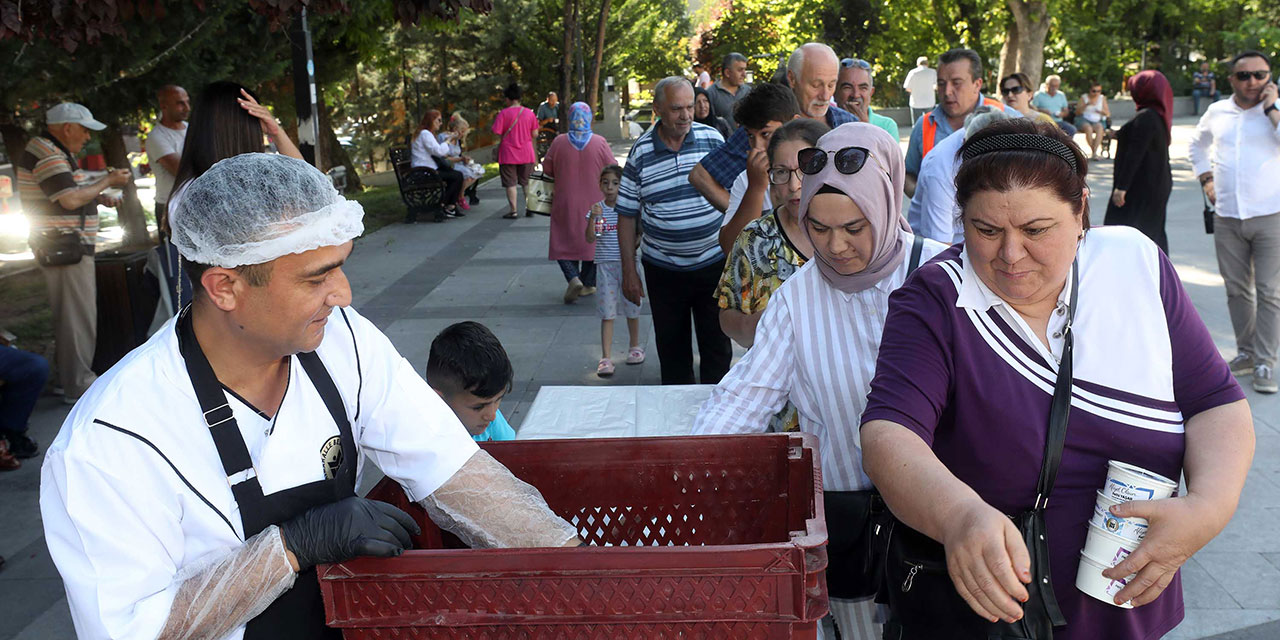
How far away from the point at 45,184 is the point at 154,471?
18.2 ft

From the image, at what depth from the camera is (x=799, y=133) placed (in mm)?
3422

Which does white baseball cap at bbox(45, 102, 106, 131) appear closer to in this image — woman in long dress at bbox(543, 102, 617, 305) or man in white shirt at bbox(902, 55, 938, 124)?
woman in long dress at bbox(543, 102, 617, 305)

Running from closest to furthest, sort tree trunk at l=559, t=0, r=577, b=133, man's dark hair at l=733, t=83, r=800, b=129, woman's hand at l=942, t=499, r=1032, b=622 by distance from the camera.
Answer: woman's hand at l=942, t=499, r=1032, b=622
man's dark hair at l=733, t=83, r=800, b=129
tree trunk at l=559, t=0, r=577, b=133

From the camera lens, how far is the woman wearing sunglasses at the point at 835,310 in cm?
243

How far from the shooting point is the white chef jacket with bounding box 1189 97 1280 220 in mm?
5875

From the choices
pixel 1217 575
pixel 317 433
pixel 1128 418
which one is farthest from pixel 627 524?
pixel 1217 575

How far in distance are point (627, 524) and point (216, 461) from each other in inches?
35.8

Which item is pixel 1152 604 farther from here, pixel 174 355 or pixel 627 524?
pixel 174 355

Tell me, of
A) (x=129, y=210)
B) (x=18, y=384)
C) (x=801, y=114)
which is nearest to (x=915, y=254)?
(x=801, y=114)

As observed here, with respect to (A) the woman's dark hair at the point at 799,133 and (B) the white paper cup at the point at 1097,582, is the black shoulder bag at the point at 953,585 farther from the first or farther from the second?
(A) the woman's dark hair at the point at 799,133

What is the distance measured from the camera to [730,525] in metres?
2.22

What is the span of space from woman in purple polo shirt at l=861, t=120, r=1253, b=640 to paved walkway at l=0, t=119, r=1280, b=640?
2180mm

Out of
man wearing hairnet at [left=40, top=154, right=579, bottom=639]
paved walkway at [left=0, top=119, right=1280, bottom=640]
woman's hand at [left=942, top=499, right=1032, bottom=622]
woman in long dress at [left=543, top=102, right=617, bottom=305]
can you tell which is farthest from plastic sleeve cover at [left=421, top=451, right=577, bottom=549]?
woman in long dress at [left=543, top=102, right=617, bottom=305]

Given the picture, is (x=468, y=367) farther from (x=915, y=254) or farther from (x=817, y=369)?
(x=915, y=254)
